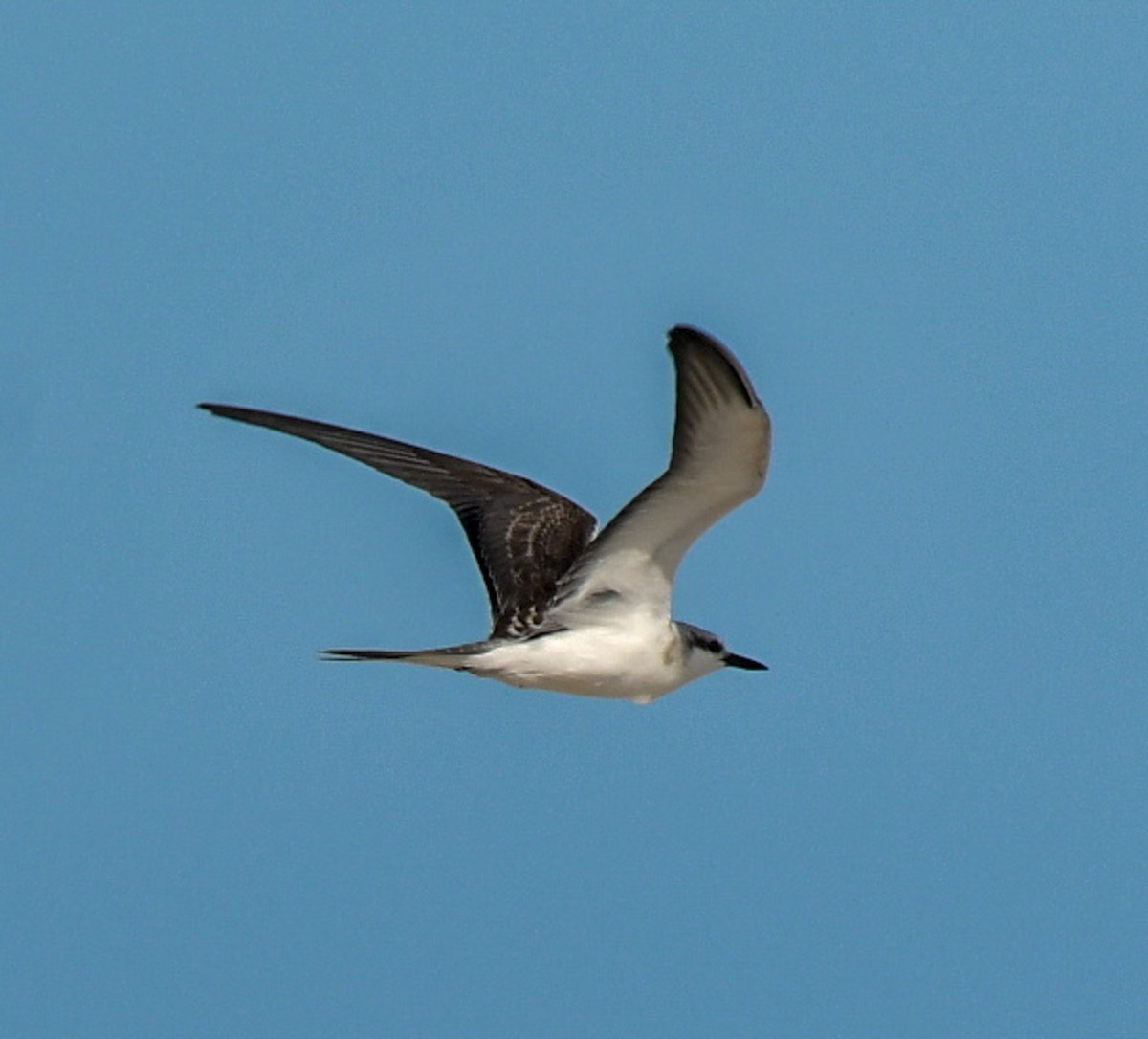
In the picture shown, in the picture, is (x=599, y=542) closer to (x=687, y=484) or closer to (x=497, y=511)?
(x=687, y=484)

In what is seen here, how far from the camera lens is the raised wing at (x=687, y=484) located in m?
9.70

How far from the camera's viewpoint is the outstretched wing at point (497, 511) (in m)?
12.4

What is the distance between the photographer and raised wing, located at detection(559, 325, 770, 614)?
970cm

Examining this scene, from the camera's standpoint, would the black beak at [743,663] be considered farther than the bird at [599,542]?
Yes

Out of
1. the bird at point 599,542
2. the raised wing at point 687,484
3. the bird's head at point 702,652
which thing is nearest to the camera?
the raised wing at point 687,484

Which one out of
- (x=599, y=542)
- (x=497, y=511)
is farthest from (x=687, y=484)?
(x=497, y=511)

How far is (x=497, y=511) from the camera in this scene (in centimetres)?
1322

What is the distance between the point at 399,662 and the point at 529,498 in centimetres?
258

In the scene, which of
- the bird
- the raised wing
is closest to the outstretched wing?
the bird

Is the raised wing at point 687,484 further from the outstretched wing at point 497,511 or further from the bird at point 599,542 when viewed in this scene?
the outstretched wing at point 497,511

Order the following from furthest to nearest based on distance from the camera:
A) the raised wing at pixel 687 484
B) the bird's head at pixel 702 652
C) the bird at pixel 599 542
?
the bird's head at pixel 702 652 → the bird at pixel 599 542 → the raised wing at pixel 687 484

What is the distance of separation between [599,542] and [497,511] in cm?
194

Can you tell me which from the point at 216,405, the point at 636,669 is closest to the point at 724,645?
the point at 636,669

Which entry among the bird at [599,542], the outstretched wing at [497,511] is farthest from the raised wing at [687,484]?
the outstretched wing at [497,511]
